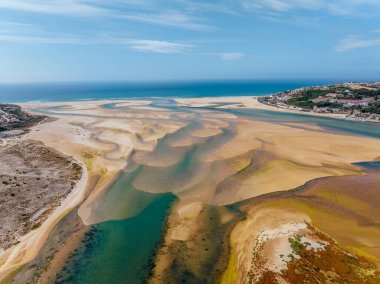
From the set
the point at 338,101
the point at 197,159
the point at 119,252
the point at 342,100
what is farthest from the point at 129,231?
the point at 342,100

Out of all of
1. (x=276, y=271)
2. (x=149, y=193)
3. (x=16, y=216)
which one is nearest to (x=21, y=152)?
(x=16, y=216)

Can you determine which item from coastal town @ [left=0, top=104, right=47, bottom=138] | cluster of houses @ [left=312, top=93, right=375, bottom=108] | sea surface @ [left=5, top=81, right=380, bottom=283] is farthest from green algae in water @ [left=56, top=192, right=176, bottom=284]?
cluster of houses @ [left=312, top=93, right=375, bottom=108]

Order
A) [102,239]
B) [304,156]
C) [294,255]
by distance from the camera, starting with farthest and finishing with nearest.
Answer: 1. [304,156]
2. [102,239]
3. [294,255]

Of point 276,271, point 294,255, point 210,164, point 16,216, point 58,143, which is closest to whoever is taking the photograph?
point 276,271

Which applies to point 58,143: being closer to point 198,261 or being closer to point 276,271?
point 198,261

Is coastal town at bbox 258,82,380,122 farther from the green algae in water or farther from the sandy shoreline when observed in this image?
the green algae in water

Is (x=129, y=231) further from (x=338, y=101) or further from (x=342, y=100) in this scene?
(x=342, y=100)
